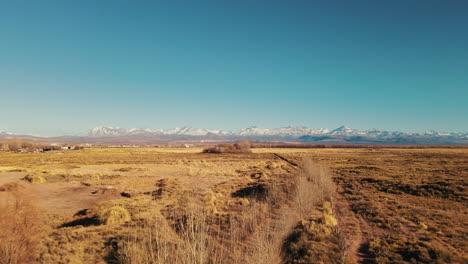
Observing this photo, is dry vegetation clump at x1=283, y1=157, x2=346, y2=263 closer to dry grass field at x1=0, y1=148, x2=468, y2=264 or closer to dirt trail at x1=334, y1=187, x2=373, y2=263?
dry grass field at x1=0, y1=148, x2=468, y2=264

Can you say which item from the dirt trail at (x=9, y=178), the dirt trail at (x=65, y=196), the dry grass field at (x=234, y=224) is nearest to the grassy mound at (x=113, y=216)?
the dry grass field at (x=234, y=224)

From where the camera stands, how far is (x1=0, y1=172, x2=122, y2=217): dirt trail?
1770cm

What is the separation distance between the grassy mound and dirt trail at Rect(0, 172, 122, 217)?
3.89 meters

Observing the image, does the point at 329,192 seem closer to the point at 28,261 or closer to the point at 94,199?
the point at 94,199

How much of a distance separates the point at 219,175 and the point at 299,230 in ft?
81.8

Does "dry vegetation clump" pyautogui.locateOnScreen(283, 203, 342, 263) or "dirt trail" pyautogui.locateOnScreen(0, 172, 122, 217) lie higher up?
"dirt trail" pyautogui.locateOnScreen(0, 172, 122, 217)

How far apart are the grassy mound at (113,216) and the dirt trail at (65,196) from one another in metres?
3.89

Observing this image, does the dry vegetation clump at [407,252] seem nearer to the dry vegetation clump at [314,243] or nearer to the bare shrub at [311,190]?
the dry vegetation clump at [314,243]

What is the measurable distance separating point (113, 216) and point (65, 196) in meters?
10.6

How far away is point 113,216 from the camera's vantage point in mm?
14391

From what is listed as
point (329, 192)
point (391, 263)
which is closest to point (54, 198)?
point (391, 263)

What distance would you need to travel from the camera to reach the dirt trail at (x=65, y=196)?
1770cm

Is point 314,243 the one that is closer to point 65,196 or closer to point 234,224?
point 234,224

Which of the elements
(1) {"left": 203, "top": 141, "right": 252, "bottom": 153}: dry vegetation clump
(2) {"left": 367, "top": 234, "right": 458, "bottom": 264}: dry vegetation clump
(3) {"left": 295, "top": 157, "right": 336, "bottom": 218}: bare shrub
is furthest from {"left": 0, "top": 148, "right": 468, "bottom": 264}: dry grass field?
(1) {"left": 203, "top": 141, "right": 252, "bottom": 153}: dry vegetation clump
